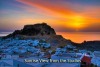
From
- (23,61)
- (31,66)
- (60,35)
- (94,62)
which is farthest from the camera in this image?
(60,35)

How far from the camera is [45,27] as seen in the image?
1379 inches

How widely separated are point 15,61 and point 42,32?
21520mm

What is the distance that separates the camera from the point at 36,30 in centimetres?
3525

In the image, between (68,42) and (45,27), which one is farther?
Answer: (45,27)

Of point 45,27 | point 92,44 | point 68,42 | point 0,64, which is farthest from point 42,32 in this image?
point 0,64

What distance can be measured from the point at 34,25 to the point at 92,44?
1071cm

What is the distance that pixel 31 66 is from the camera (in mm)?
11742

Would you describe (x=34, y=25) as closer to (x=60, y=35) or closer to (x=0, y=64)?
(x=60, y=35)

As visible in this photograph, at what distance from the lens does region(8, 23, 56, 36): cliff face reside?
34.6m

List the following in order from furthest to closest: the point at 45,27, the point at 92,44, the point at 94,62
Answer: the point at 45,27, the point at 92,44, the point at 94,62

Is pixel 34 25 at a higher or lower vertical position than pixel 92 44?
higher

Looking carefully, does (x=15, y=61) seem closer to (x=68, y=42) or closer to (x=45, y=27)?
(x=68, y=42)

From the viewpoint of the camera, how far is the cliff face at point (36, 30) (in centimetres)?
3459

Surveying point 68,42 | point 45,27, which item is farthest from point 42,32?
point 68,42
